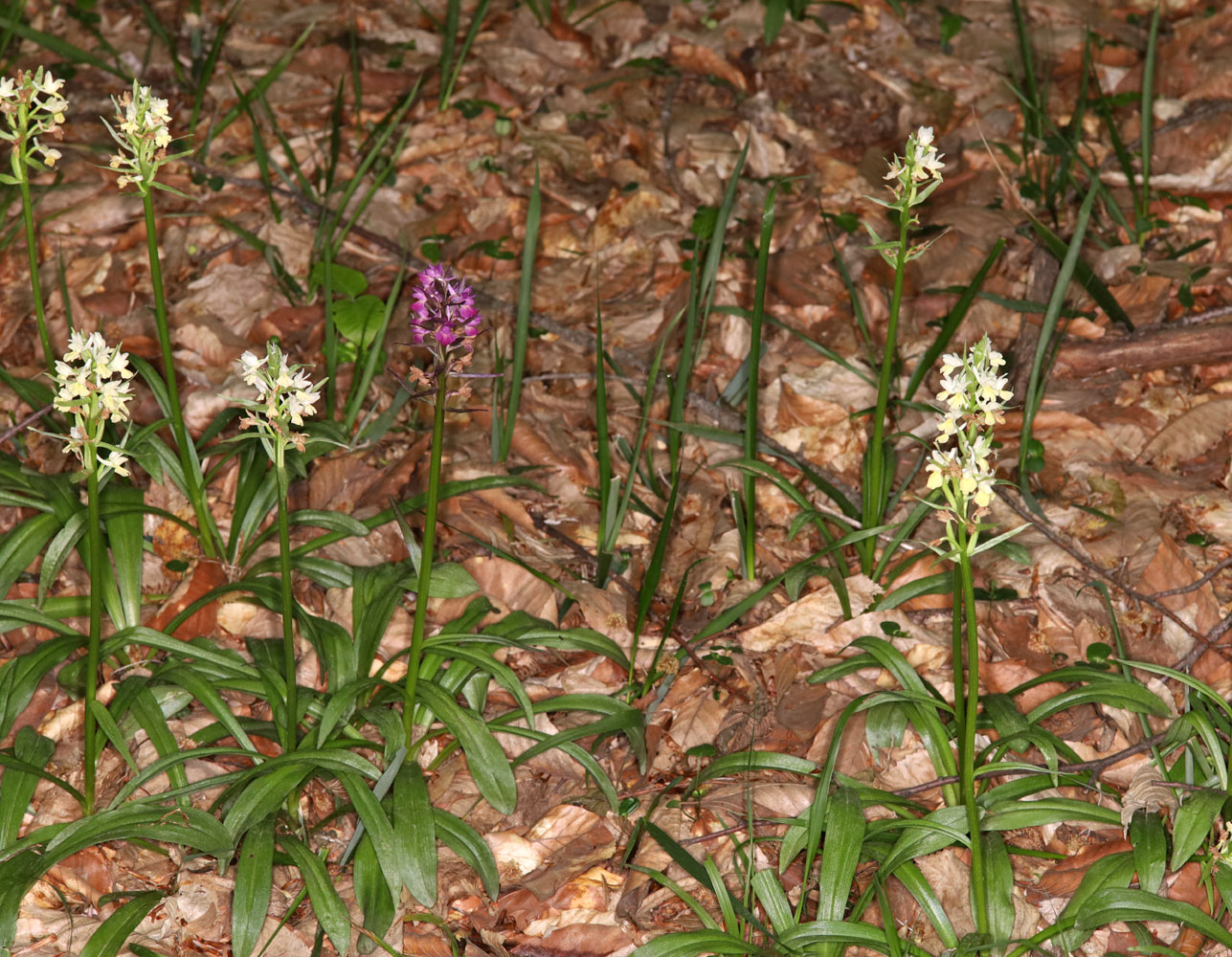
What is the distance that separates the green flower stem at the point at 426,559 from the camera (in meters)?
2.13

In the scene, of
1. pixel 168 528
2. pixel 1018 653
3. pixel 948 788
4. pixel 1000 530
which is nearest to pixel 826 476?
pixel 1000 530

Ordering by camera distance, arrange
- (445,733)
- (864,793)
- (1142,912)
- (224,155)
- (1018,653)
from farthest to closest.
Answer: (224,155) → (1018,653) → (445,733) → (864,793) → (1142,912)

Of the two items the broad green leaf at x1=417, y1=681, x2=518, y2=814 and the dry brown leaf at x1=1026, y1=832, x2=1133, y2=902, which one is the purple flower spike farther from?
the dry brown leaf at x1=1026, y1=832, x2=1133, y2=902

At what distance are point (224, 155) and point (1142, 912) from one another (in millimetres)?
4041

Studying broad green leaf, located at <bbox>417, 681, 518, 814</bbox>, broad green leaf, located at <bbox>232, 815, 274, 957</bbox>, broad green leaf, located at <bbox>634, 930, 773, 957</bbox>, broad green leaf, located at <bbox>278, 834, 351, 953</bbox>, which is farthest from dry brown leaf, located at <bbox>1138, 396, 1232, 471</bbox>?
broad green leaf, located at <bbox>232, 815, 274, 957</bbox>

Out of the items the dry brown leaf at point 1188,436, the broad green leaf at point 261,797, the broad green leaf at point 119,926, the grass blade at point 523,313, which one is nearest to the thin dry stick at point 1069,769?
the dry brown leaf at point 1188,436

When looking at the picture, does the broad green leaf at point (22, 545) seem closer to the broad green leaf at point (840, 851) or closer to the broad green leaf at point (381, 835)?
the broad green leaf at point (381, 835)

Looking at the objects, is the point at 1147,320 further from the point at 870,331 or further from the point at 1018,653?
the point at 1018,653

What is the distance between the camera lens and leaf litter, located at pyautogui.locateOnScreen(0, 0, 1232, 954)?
2520mm

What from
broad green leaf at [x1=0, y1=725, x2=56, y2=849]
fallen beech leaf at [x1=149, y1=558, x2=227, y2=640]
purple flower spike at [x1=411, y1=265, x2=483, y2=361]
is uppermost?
purple flower spike at [x1=411, y1=265, x2=483, y2=361]

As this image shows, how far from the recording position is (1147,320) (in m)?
3.75

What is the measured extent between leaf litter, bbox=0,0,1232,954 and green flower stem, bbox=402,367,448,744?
0.25 metres

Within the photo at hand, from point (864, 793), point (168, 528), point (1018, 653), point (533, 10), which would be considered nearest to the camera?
point (864, 793)

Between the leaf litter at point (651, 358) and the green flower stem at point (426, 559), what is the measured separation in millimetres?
252
